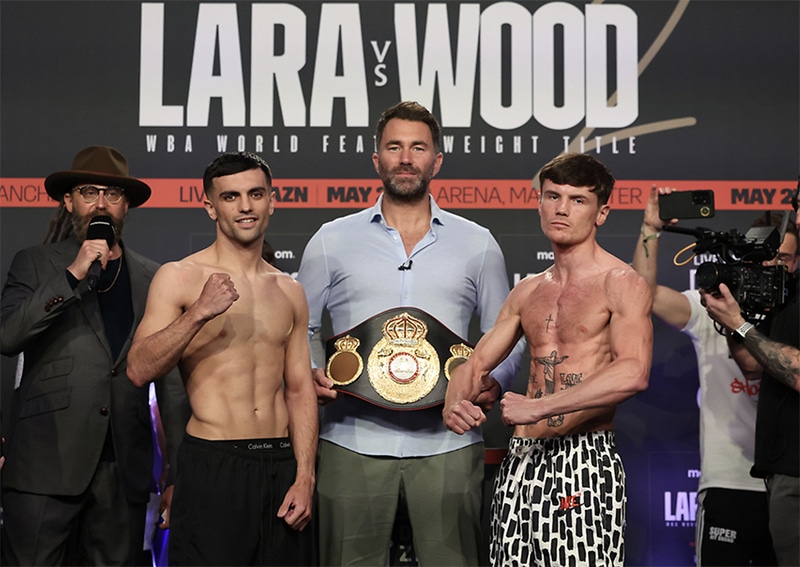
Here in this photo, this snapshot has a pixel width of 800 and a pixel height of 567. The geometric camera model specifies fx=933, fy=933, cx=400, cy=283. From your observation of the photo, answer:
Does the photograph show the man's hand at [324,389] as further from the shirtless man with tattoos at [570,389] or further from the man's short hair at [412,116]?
the man's short hair at [412,116]

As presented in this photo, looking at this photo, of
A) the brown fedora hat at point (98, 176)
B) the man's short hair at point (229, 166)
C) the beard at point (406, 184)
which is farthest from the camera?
the brown fedora hat at point (98, 176)

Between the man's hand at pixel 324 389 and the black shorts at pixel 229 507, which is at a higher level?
the man's hand at pixel 324 389

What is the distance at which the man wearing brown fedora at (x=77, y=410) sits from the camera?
10.6ft

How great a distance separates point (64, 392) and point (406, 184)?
4.72ft

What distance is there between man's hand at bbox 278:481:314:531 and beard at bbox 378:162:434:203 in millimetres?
1120

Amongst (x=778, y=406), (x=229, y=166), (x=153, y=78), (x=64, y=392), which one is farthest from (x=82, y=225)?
(x=778, y=406)

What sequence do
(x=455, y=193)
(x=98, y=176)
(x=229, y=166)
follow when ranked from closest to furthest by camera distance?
1. (x=229, y=166)
2. (x=98, y=176)
3. (x=455, y=193)

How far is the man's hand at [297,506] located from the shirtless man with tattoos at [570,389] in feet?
1.66

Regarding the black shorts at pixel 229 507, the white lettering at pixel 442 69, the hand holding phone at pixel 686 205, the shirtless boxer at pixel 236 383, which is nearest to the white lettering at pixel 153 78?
the white lettering at pixel 442 69

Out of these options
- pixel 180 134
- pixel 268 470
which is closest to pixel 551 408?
pixel 268 470

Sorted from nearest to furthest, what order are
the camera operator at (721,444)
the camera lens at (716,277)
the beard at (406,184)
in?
the camera lens at (716,277)
the beard at (406,184)
the camera operator at (721,444)

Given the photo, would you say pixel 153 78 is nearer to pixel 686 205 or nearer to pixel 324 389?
pixel 324 389

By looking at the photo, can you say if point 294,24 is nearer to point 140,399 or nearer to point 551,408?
point 140,399

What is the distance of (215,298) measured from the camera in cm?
272
